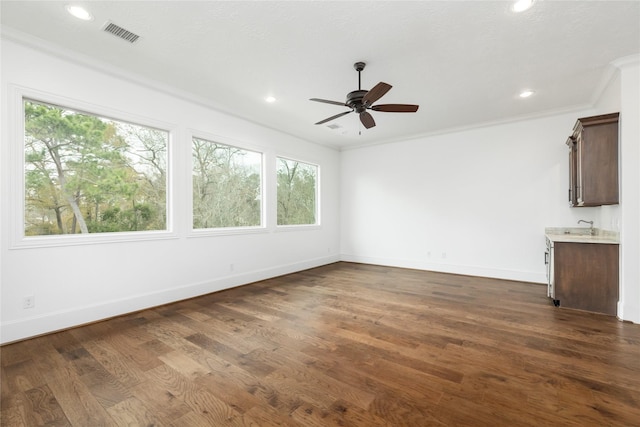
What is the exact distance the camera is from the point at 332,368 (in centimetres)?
223

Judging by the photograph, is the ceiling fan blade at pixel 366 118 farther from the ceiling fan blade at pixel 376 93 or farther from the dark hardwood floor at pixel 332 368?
the dark hardwood floor at pixel 332 368

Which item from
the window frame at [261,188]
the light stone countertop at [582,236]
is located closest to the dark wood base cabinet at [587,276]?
the light stone countertop at [582,236]

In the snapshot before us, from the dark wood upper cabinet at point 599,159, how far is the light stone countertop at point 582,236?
453mm

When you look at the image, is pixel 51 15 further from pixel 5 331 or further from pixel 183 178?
pixel 5 331

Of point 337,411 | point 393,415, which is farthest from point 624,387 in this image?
point 337,411

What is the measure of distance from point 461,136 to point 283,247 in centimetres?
427

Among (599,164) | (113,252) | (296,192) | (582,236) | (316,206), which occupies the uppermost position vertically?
(599,164)

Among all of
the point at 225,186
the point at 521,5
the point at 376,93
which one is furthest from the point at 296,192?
the point at 521,5

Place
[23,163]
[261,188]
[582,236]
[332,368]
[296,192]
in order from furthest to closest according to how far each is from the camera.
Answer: [296,192]
[261,188]
[582,236]
[23,163]
[332,368]

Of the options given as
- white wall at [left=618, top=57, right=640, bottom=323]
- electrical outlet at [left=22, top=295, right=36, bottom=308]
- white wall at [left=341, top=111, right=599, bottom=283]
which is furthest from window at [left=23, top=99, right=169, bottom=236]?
white wall at [left=618, top=57, right=640, bottom=323]

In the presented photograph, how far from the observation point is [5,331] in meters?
2.63

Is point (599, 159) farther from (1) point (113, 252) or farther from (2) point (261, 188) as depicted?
(1) point (113, 252)

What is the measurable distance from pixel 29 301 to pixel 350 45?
4127 mm

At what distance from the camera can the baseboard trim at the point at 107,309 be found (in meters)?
2.71
